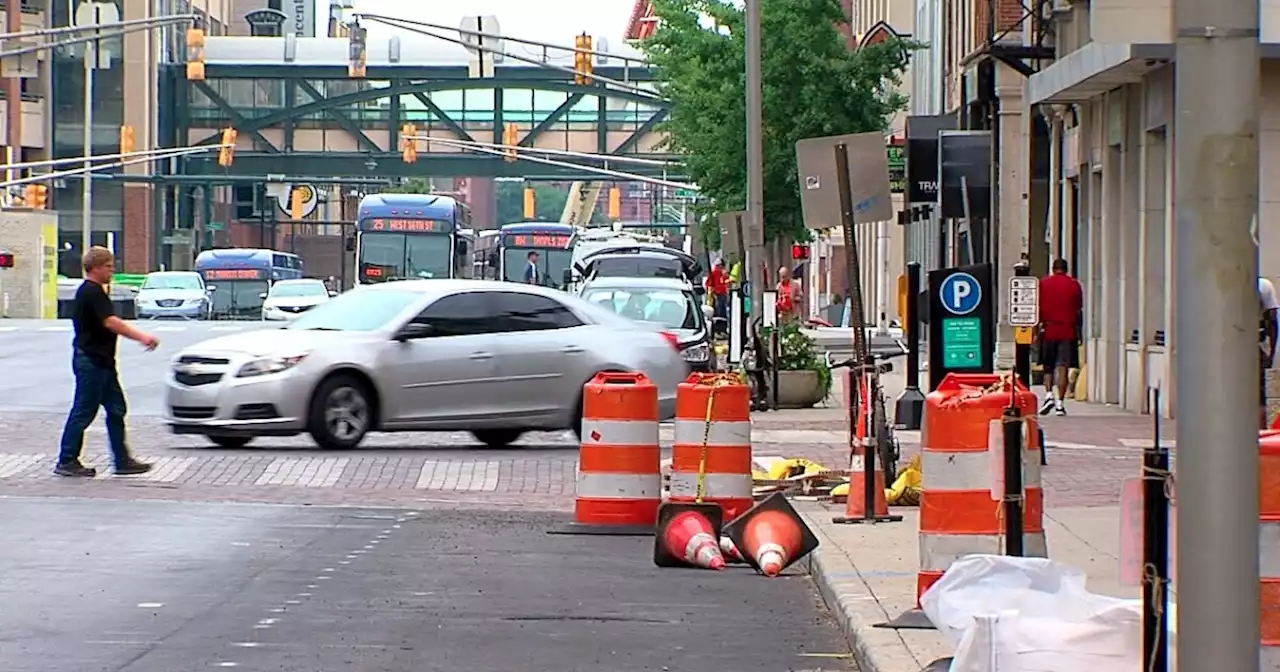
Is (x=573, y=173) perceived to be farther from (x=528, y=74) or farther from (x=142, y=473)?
(x=142, y=473)

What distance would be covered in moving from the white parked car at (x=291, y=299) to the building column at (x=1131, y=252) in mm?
31703

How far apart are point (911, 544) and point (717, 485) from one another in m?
1.47

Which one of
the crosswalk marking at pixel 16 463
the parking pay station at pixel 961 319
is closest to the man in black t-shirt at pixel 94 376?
the crosswalk marking at pixel 16 463

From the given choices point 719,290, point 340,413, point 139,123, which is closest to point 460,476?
point 340,413

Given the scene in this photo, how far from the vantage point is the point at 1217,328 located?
556cm

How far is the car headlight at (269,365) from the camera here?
20.4 m

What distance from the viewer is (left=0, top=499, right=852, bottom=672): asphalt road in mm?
9258

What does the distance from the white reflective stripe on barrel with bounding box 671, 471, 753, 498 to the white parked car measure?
1724 inches

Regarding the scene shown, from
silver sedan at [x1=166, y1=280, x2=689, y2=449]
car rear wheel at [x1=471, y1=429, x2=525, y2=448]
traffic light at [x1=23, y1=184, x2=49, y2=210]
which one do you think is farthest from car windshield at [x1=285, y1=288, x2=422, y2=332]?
traffic light at [x1=23, y1=184, x2=49, y2=210]

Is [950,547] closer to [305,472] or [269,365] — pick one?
[305,472]

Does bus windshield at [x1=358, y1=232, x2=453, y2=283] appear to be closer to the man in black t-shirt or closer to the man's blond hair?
the man's blond hair

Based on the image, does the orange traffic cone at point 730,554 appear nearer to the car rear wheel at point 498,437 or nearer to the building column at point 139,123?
the car rear wheel at point 498,437

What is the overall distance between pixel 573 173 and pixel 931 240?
156 feet

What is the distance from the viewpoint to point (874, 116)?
4522cm
